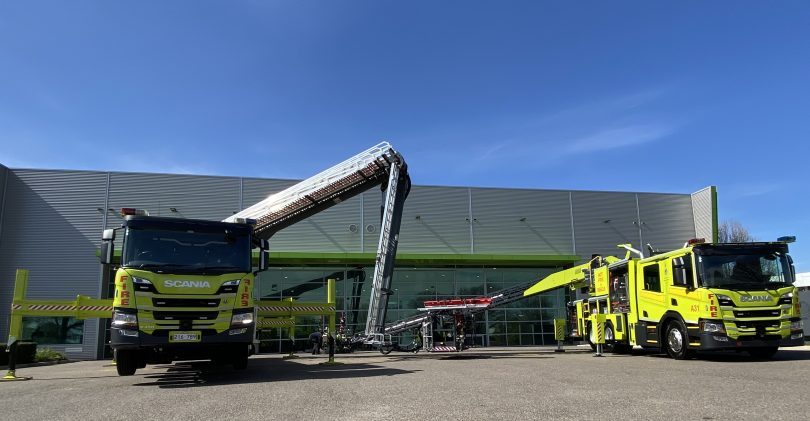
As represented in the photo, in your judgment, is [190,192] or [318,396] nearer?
[318,396]

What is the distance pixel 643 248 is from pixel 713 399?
93.3ft

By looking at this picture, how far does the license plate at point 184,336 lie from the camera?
31.2 ft

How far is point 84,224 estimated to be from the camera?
27859 millimetres

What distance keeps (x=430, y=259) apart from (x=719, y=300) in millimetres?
17973

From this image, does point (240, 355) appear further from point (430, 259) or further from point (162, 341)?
point (430, 259)

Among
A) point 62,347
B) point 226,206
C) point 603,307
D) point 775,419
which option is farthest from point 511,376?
point 62,347

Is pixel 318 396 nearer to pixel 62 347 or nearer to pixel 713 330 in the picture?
pixel 713 330

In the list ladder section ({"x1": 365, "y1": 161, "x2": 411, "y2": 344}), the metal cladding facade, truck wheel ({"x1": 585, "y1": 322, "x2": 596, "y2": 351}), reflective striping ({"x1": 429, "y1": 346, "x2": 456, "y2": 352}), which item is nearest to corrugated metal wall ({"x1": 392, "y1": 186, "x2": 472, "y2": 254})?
the metal cladding facade

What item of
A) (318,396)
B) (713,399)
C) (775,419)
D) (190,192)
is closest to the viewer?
(775,419)

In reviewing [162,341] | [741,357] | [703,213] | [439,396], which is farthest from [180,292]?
[703,213]

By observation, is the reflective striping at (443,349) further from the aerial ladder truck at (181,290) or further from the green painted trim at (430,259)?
the green painted trim at (430,259)

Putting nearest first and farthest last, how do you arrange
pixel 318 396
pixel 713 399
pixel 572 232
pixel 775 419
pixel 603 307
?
1. pixel 775 419
2. pixel 713 399
3. pixel 318 396
4. pixel 603 307
5. pixel 572 232

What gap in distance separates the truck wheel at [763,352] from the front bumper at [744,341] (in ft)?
1.71

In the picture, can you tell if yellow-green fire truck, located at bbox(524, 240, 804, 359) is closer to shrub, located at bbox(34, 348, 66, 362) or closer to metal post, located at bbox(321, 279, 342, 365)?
metal post, located at bbox(321, 279, 342, 365)
